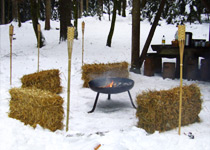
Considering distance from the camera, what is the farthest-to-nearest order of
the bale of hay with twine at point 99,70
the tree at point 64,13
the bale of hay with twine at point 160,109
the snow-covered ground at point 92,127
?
the tree at point 64,13 < the bale of hay with twine at point 99,70 < the bale of hay with twine at point 160,109 < the snow-covered ground at point 92,127

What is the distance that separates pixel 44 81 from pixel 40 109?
7.96 ft

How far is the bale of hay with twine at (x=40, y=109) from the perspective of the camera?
3.93m

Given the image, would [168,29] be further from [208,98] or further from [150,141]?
[150,141]

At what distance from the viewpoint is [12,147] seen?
3359 millimetres

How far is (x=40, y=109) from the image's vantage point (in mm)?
3955

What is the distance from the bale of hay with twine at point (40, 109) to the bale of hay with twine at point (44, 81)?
1.76 meters

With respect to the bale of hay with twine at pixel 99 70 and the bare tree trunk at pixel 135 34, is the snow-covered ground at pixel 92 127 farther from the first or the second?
the bare tree trunk at pixel 135 34

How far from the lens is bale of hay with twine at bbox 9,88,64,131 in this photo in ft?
12.9

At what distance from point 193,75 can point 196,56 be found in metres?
0.72

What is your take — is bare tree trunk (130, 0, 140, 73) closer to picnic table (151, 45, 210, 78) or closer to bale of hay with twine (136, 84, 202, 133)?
picnic table (151, 45, 210, 78)

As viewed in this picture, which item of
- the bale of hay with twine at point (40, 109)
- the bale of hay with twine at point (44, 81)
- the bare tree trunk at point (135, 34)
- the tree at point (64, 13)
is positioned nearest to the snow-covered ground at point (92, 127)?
the bale of hay with twine at point (40, 109)

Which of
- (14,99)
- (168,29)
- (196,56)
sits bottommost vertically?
(14,99)

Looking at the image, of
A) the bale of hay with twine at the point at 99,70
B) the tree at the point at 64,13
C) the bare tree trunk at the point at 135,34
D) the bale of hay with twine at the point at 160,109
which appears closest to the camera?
the bale of hay with twine at the point at 160,109

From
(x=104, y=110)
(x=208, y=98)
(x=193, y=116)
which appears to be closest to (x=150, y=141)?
(x=193, y=116)
